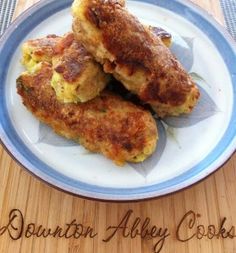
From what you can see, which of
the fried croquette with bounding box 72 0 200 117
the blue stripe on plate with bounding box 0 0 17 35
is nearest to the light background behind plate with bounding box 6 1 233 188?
the fried croquette with bounding box 72 0 200 117

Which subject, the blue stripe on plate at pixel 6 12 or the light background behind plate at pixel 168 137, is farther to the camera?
the blue stripe on plate at pixel 6 12

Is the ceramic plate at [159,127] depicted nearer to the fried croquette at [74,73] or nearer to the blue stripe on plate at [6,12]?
the fried croquette at [74,73]

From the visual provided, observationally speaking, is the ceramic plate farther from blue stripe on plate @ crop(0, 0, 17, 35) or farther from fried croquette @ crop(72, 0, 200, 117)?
blue stripe on plate @ crop(0, 0, 17, 35)

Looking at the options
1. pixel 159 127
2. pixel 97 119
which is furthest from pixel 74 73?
pixel 159 127

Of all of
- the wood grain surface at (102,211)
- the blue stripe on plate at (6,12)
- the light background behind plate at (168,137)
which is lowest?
the wood grain surface at (102,211)

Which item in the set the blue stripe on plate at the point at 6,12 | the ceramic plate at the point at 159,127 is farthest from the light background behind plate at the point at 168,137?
the blue stripe on plate at the point at 6,12

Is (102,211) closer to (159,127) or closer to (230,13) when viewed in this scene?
(159,127)
